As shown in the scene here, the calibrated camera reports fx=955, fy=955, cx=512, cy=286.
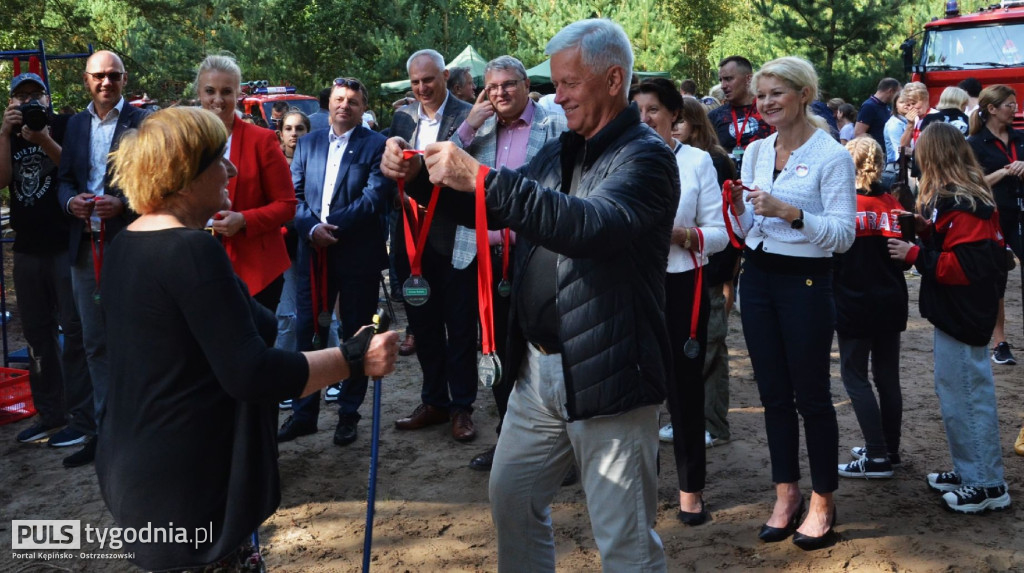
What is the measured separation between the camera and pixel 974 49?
14.7 metres

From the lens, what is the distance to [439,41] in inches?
967

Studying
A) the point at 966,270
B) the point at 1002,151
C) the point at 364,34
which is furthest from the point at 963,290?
the point at 364,34

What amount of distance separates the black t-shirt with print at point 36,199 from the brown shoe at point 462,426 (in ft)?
8.77

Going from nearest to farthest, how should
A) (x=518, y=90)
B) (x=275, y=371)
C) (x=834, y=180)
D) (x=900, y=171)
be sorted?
(x=275, y=371)
(x=834, y=180)
(x=518, y=90)
(x=900, y=171)

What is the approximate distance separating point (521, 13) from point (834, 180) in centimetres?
2694

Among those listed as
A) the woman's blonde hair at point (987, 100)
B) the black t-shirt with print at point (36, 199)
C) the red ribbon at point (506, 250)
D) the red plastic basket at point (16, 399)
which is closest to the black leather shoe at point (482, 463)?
the red ribbon at point (506, 250)

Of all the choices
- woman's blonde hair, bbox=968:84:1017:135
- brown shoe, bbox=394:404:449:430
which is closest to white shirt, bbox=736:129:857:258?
brown shoe, bbox=394:404:449:430

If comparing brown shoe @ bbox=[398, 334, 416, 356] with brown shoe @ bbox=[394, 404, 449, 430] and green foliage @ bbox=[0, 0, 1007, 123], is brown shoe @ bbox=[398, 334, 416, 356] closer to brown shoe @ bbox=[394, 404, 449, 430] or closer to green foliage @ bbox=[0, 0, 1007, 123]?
brown shoe @ bbox=[394, 404, 449, 430]

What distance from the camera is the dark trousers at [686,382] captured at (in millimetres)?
4582

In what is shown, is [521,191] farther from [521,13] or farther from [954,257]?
[521,13]

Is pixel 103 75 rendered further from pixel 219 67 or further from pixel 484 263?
pixel 484 263

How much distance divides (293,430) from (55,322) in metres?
1.74

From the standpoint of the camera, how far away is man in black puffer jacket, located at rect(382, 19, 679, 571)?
9.16 feet

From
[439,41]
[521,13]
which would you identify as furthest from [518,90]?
[521,13]
